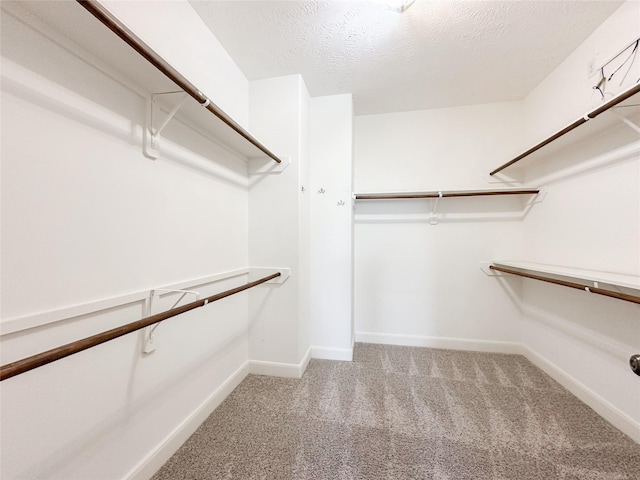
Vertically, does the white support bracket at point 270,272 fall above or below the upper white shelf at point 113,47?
below

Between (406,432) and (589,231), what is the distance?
68.7 inches

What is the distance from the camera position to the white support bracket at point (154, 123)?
3.45 feet

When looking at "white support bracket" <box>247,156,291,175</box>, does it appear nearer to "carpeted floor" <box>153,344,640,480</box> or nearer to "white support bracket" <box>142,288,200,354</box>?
"white support bracket" <box>142,288,200,354</box>

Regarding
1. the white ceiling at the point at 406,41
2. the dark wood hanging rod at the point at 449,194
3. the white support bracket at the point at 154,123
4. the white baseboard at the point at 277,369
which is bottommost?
the white baseboard at the point at 277,369

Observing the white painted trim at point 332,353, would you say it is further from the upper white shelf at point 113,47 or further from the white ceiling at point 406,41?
the white ceiling at point 406,41

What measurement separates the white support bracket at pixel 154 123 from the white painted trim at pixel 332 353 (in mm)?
1915

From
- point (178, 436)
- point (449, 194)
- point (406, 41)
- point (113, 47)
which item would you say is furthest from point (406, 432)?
point (406, 41)

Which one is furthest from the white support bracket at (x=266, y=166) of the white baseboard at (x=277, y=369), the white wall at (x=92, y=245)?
the white baseboard at (x=277, y=369)

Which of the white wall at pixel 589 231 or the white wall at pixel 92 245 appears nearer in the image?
the white wall at pixel 92 245

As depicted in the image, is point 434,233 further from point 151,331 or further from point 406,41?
point 151,331

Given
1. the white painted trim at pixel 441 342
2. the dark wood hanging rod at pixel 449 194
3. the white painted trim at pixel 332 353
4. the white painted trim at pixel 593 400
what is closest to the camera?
the white painted trim at pixel 593 400

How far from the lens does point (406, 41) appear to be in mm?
1554

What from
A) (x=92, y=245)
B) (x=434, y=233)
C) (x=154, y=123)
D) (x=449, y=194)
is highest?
(x=154, y=123)

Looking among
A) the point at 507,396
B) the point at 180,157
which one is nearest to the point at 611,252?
the point at 507,396
